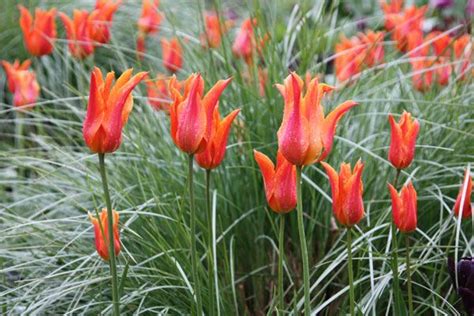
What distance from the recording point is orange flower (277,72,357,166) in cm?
169

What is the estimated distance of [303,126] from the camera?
170 cm

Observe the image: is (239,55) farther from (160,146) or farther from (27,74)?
(27,74)

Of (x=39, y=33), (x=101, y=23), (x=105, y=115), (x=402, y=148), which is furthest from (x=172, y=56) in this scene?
(x=105, y=115)

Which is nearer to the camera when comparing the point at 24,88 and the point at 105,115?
the point at 105,115

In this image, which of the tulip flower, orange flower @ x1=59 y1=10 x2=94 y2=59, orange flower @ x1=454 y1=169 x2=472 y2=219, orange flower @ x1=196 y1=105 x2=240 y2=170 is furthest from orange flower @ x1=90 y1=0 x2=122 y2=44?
the tulip flower

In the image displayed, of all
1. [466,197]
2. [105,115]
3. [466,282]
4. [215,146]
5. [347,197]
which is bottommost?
[466,282]

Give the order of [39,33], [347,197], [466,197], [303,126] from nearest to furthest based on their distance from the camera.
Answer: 1. [303,126]
2. [347,197]
3. [466,197]
4. [39,33]

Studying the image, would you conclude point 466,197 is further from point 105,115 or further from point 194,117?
point 105,115

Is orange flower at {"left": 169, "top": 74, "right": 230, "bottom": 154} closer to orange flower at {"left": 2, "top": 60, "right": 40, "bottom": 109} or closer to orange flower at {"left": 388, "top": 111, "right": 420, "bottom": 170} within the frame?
orange flower at {"left": 388, "top": 111, "right": 420, "bottom": 170}

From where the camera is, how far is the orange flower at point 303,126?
169 cm

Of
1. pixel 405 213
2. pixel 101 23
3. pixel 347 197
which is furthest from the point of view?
pixel 101 23

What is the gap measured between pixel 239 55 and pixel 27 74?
0.76 metres

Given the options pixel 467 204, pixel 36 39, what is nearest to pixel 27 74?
pixel 36 39

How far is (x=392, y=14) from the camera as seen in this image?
3.61 metres
